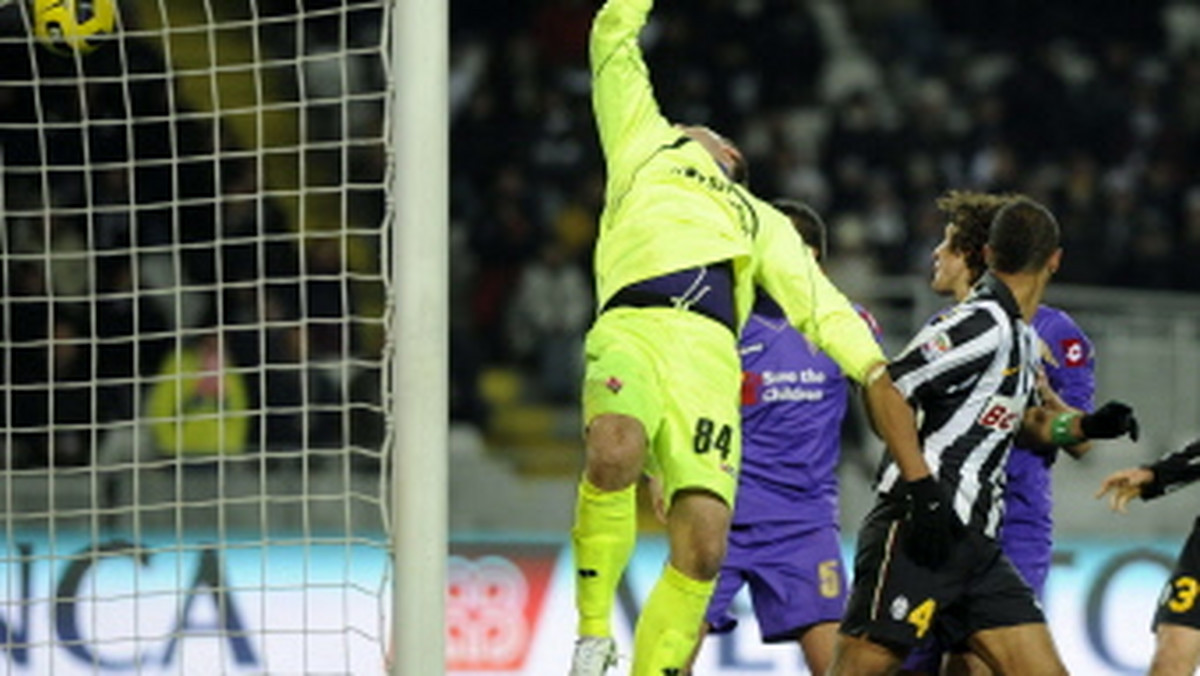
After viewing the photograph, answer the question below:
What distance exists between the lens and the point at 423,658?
16.7ft

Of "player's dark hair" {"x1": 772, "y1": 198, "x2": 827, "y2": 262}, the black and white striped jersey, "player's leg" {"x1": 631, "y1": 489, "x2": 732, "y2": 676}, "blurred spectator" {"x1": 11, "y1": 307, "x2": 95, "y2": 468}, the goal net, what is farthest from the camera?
"blurred spectator" {"x1": 11, "y1": 307, "x2": 95, "y2": 468}

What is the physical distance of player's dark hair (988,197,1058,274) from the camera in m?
6.31

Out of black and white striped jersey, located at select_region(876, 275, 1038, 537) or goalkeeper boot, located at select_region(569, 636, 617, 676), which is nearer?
goalkeeper boot, located at select_region(569, 636, 617, 676)

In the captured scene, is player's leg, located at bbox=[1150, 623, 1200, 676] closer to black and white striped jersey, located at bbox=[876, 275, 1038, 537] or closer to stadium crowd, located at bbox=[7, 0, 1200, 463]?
black and white striped jersey, located at bbox=[876, 275, 1038, 537]

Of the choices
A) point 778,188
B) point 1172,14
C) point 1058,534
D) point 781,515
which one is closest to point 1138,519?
point 1058,534

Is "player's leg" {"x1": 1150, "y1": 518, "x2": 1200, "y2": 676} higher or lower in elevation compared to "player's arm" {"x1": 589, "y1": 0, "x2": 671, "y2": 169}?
lower

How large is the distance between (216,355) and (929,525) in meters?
4.24

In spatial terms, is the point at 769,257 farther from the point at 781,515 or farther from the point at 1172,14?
the point at 1172,14

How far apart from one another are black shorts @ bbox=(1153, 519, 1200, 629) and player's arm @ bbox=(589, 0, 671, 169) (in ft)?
7.64

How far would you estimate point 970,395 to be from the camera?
19.7 feet

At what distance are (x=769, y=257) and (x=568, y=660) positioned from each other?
14.9 feet

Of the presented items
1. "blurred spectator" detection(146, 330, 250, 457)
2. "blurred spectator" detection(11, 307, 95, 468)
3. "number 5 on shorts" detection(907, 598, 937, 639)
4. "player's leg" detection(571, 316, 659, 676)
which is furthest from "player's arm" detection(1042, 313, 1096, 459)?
"blurred spectator" detection(11, 307, 95, 468)

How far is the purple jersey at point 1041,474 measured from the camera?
7027 mm

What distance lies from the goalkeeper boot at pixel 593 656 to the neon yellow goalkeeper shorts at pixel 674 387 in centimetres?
46
